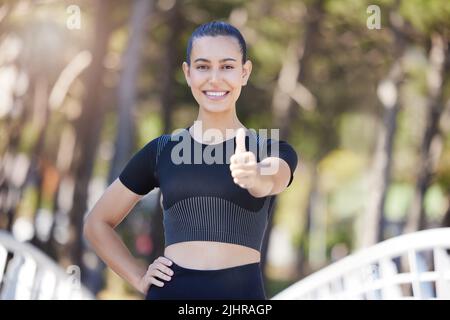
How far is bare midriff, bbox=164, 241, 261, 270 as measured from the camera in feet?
9.09

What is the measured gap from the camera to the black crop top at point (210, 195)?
278cm

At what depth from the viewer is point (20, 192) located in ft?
60.0

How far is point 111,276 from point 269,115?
5266mm

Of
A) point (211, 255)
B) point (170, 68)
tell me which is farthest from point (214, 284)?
point (170, 68)

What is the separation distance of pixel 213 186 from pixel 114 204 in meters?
0.49

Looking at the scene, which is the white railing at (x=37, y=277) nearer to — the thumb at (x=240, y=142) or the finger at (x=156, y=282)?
the finger at (x=156, y=282)

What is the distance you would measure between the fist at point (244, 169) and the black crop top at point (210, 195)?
0.58 ft

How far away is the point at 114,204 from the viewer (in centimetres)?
313

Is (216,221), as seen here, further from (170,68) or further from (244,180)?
(170,68)

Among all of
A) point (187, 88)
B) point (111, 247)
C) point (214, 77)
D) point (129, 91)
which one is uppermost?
point (187, 88)

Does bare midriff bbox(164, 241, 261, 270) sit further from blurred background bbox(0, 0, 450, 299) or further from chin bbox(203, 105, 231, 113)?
blurred background bbox(0, 0, 450, 299)
